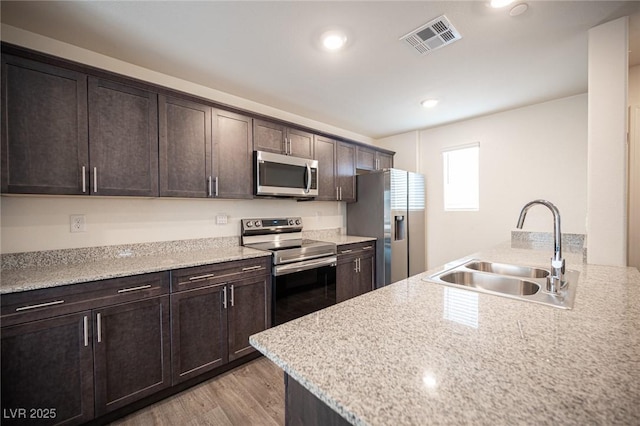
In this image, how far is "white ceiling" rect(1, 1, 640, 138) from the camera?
157 cm

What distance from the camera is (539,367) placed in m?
0.65

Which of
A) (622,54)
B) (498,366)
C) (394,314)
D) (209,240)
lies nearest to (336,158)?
(209,240)

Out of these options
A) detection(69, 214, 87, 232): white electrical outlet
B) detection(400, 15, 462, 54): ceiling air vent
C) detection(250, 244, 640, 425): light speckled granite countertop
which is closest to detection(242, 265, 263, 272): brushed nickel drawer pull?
detection(69, 214, 87, 232): white electrical outlet

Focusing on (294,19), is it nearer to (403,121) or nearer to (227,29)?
(227,29)

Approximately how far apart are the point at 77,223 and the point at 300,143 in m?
2.09

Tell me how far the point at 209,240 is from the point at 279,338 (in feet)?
6.48

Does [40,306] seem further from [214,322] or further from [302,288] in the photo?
[302,288]

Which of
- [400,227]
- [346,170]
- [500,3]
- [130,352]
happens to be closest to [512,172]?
[400,227]

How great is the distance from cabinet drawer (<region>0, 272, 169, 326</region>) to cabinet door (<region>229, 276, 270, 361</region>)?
54 cm

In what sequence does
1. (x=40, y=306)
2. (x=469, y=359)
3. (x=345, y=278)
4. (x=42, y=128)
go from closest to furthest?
(x=469, y=359) < (x=40, y=306) < (x=42, y=128) < (x=345, y=278)

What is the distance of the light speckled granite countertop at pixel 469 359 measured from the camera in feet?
1.70

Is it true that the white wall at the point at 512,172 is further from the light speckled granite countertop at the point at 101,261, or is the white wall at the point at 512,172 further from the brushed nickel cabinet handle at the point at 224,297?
the brushed nickel cabinet handle at the point at 224,297

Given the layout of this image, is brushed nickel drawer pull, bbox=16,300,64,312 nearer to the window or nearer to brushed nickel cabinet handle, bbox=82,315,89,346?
brushed nickel cabinet handle, bbox=82,315,89,346

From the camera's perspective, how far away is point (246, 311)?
2193 millimetres
